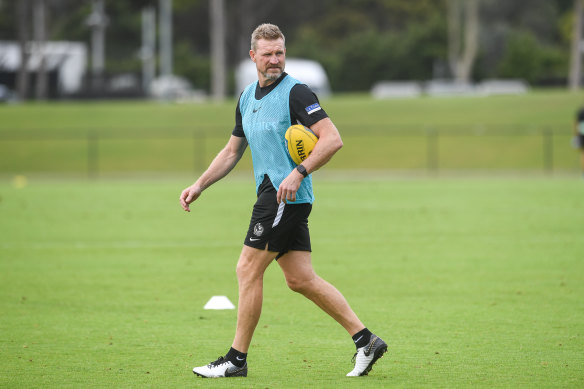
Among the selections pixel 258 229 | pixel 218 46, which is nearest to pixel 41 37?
pixel 218 46

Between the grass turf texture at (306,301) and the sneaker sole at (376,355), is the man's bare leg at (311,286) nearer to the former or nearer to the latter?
the sneaker sole at (376,355)

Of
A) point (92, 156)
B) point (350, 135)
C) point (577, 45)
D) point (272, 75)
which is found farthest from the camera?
point (577, 45)

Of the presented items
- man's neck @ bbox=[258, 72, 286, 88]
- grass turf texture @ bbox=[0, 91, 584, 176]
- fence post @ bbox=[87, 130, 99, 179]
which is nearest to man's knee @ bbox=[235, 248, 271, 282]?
man's neck @ bbox=[258, 72, 286, 88]

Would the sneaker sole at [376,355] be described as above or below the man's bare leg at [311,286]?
below

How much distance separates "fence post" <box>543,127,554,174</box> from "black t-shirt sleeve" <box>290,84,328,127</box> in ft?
98.5

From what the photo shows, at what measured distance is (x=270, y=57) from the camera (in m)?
6.24

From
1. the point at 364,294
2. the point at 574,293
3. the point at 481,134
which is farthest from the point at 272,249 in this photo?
the point at 481,134

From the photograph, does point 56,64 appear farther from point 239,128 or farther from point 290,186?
point 290,186

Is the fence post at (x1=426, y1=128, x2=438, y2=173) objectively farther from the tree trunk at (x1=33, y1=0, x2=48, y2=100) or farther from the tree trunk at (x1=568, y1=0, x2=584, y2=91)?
the tree trunk at (x1=33, y1=0, x2=48, y2=100)

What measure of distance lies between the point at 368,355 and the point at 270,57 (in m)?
2.03

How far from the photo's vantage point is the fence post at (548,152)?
118ft

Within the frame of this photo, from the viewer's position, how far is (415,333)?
7883 millimetres

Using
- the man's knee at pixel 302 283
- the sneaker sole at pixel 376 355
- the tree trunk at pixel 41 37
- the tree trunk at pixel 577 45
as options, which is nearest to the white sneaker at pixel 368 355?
the sneaker sole at pixel 376 355

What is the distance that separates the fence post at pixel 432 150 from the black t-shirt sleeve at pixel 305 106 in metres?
29.7
